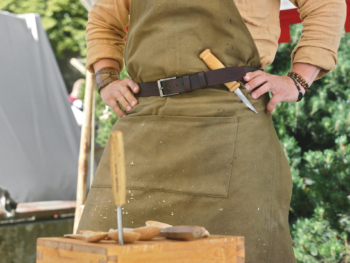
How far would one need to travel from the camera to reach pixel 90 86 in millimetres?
2580

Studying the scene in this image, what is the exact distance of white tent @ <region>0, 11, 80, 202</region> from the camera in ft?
12.4

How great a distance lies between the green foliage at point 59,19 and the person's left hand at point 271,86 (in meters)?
5.79

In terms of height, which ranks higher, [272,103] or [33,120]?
[272,103]

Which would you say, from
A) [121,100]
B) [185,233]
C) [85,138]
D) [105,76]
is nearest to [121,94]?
[121,100]

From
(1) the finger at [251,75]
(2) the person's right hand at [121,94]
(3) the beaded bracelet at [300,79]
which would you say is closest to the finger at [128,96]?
(2) the person's right hand at [121,94]

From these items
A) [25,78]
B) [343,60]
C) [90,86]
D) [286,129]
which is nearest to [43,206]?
[25,78]

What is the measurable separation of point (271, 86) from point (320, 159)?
162cm

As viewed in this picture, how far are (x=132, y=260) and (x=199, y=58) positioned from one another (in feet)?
2.37

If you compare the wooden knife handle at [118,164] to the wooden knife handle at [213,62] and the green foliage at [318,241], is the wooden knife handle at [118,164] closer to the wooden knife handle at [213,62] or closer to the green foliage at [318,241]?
the wooden knife handle at [213,62]

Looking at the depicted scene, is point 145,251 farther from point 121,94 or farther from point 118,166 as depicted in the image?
point 121,94

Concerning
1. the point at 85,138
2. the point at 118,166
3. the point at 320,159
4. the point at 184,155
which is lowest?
the point at 320,159

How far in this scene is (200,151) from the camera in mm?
1058

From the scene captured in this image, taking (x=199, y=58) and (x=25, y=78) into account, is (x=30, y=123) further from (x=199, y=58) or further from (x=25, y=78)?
(x=199, y=58)

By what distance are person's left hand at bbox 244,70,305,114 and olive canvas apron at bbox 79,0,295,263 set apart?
30 millimetres
